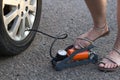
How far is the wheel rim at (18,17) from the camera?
2559mm

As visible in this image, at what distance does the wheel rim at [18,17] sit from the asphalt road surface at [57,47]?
0.17 meters

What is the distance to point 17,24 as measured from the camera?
2648mm

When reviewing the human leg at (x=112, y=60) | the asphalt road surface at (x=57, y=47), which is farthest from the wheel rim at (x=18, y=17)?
the human leg at (x=112, y=60)

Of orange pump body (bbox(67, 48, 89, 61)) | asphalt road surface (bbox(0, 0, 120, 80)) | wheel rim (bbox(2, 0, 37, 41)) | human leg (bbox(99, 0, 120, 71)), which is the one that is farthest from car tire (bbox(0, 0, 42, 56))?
human leg (bbox(99, 0, 120, 71))

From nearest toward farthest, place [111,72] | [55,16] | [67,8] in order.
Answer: [111,72] < [55,16] < [67,8]

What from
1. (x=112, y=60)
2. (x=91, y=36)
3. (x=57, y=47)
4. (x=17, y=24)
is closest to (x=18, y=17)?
(x=17, y=24)

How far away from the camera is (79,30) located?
3203 millimetres

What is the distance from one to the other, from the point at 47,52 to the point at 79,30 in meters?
0.51

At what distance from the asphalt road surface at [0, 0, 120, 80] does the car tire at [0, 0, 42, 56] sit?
0.10m

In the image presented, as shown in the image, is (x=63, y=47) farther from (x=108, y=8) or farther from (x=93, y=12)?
(x=108, y=8)

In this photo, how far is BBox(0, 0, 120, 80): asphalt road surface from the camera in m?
2.50

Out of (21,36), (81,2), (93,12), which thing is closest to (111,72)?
(93,12)

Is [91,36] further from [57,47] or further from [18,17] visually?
[18,17]

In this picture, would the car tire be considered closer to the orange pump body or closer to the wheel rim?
the wheel rim
